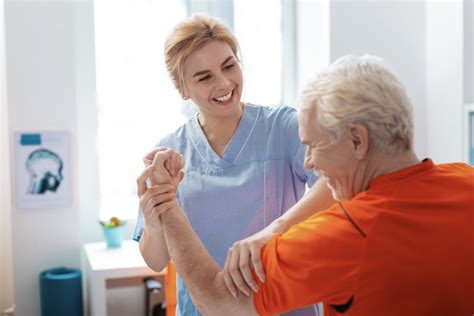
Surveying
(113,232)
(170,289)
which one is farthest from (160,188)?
(113,232)

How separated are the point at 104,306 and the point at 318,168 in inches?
64.8

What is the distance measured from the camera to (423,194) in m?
0.91

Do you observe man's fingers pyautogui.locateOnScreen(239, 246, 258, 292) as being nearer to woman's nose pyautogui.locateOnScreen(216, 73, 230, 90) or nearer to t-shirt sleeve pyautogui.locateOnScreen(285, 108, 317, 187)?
t-shirt sleeve pyautogui.locateOnScreen(285, 108, 317, 187)

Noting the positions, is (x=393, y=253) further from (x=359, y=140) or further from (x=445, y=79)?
(x=445, y=79)

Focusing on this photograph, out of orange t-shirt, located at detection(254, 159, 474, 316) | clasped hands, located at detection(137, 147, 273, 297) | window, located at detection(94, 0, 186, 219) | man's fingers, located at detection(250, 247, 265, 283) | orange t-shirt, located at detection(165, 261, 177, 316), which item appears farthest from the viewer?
window, located at detection(94, 0, 186, 219)

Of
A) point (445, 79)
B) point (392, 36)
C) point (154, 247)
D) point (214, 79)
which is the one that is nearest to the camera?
point (154, 247)

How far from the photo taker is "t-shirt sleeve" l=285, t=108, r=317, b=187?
143cm

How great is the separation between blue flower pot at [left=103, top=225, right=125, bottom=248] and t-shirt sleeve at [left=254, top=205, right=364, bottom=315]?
190cm

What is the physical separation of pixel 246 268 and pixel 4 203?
2085 mm

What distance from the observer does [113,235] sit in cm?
277

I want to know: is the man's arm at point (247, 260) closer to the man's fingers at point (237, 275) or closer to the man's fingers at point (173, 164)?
the man's fingers at point (237, 275)

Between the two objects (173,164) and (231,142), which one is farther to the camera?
(231,142)

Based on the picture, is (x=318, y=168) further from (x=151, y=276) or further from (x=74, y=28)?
(x=74, y=28)

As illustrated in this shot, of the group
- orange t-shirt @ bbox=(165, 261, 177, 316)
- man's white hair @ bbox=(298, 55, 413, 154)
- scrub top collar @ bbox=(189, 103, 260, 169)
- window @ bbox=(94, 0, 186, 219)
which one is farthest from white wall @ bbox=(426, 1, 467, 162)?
man's white hair @ bbox=(298, 55, 413, 154)
